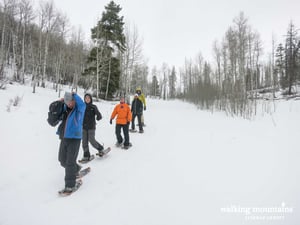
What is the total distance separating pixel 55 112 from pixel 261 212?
3.65m

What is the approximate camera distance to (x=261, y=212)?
204 centimetres

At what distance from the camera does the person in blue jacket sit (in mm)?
2404

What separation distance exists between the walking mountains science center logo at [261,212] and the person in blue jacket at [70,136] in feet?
8.43

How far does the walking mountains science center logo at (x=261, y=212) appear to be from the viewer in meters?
1.96

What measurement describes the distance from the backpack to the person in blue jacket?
3.4 inches

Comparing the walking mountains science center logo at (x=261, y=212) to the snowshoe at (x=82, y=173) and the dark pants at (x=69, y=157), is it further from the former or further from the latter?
the snowshoe at (x=82, y=173)

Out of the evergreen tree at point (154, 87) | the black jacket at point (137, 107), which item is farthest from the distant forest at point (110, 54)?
the evergreen tree at point (154, 87)

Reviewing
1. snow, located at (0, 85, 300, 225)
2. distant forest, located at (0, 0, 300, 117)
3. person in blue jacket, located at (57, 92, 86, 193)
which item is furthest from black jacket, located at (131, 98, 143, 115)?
distant forest, located at (0, 0, 300, 117)

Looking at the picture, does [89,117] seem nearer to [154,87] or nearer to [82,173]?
[82,173]

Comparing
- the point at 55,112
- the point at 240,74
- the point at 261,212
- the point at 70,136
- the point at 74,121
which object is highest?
the point at 240,74

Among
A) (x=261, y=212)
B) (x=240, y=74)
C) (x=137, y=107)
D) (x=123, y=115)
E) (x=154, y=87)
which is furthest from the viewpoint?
(x=154, y=87)

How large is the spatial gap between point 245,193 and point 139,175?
2021mm

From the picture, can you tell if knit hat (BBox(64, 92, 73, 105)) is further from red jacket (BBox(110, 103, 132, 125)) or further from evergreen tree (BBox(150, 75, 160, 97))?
evergreen tree (BBox(150, 75, 160, 97))

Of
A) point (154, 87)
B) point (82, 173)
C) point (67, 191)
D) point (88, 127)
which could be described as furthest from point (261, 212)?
point (154, 87)
